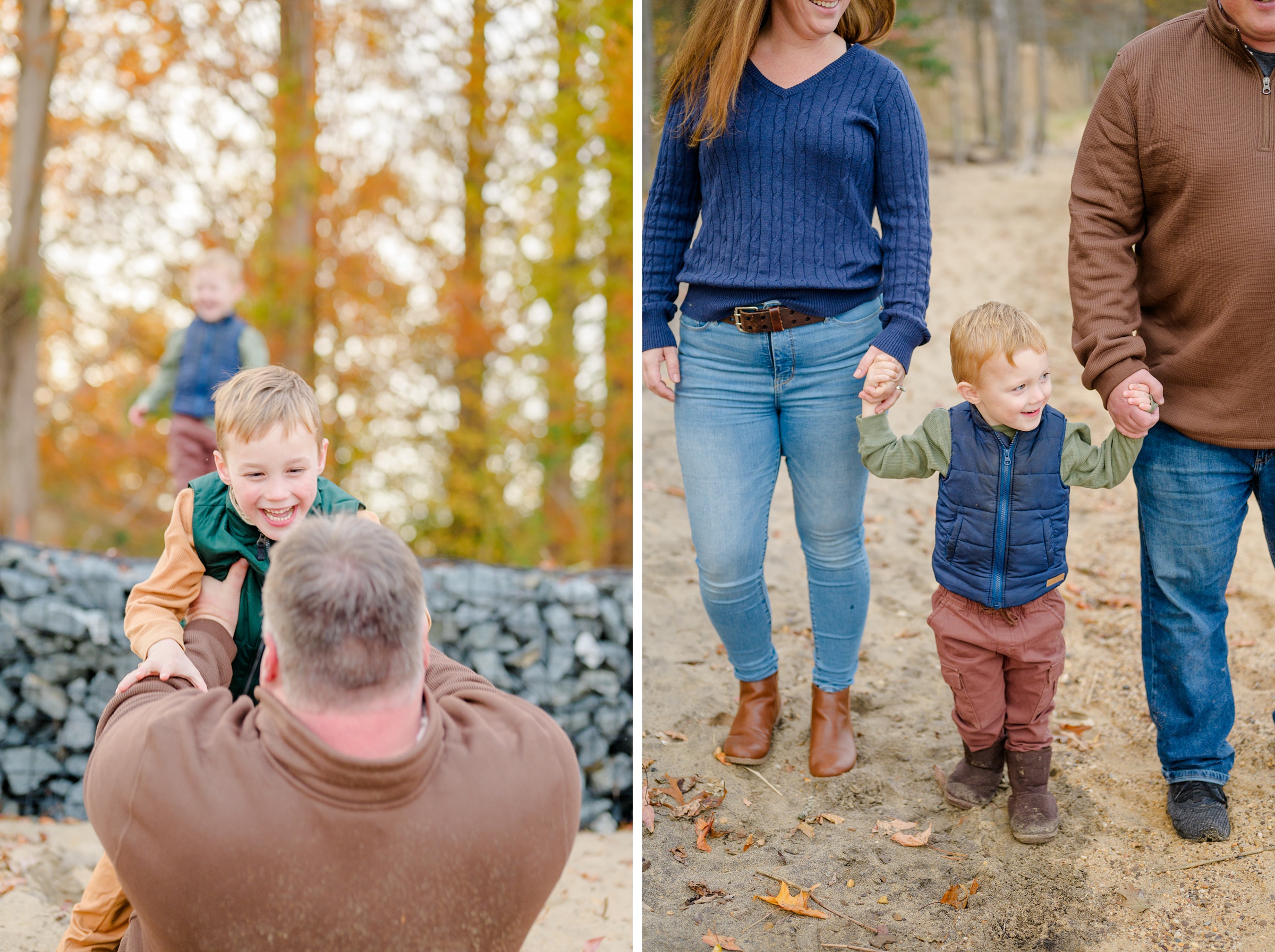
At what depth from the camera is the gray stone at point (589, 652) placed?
4.45 meters

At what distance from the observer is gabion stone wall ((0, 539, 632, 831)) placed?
163 inches

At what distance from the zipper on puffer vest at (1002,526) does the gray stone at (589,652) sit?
2.09 meters

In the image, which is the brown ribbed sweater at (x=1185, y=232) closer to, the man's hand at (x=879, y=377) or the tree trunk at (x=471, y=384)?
the man's hand at (x=879, y=377)

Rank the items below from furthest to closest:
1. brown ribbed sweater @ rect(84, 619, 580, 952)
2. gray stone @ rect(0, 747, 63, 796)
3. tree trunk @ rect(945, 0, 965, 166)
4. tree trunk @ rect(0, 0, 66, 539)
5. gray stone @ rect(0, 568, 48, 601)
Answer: tree trunk @ rect(945, 0, 965, 166)
tree trunk @ rect(0, 0, 66, 539)
gray stone @ rect(0, 568, 48, 601)
gray stone @ rect(0, 747, 63, 796)
brown ribbed sweater @ rect(84, 619, 580, 952)

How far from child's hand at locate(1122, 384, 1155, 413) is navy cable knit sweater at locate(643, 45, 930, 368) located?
0.52 metres

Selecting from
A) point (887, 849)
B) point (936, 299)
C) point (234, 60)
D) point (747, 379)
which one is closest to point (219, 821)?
point (747, 379)

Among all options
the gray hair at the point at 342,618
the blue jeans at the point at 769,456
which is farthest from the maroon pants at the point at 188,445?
the gray hair at the point at 342,618

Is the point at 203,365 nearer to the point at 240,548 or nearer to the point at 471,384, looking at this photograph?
the point at 240,548

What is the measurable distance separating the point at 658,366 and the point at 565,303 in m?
5.64

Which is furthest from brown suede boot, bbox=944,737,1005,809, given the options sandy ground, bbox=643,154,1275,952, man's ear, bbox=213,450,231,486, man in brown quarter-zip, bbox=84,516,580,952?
man's ear, bbox=213,450,231,486

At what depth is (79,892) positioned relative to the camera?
349 cm

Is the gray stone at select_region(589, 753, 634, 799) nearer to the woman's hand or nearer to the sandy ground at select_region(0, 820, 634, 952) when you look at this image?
the sandy ground at select_region(0, 820, 634, 952)

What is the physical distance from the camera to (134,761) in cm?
154

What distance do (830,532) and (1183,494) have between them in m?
0.92
